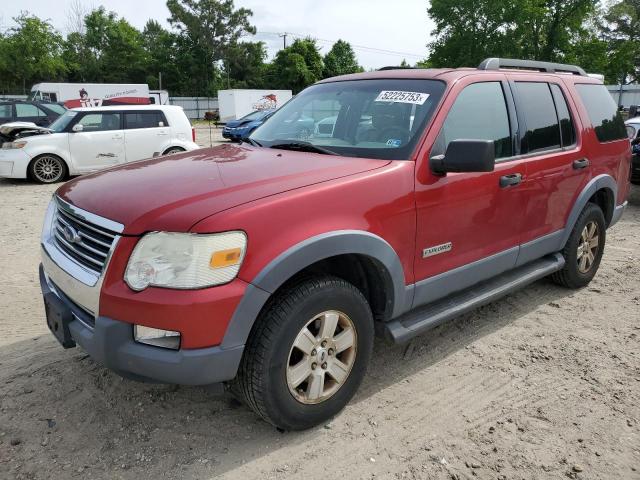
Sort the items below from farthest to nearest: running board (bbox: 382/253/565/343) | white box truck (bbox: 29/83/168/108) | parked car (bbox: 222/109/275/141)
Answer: white box truck (bbox: 29/83/168/108), parked car (bbox: 222/109/275/141), running board (bbox: 382/253/565/343)

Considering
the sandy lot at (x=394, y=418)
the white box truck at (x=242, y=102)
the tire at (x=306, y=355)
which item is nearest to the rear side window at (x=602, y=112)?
the sandy lot at (x=394, y=418)

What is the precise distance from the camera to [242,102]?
3338 centimetres

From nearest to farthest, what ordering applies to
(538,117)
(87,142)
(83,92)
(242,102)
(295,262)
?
(295,262) → (538,117) → (87,142) → (83,92) → (242,102)

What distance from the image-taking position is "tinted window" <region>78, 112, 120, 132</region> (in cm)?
1110

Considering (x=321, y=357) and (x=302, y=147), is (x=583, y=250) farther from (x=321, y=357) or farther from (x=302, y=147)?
(x=321, y=357)

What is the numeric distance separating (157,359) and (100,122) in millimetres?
10269

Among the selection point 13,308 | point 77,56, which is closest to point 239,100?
point 13,308

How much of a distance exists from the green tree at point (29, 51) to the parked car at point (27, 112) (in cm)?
3472

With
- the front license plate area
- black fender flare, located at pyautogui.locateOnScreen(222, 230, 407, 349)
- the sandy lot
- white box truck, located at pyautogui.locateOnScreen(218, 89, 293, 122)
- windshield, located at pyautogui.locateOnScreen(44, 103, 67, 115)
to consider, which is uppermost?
white box truck, located at pyautogui.locateOnScreen(218, 89, 293, 122)

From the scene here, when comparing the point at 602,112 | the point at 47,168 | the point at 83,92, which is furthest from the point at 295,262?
the point at 83,92

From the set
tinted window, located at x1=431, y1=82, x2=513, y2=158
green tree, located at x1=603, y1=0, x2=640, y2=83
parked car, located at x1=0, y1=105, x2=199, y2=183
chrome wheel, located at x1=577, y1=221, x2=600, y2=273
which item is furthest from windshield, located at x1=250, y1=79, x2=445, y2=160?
green tree, located at x1=603, y1=0, x2=640, y2=83

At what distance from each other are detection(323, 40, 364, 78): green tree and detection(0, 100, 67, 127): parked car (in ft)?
158

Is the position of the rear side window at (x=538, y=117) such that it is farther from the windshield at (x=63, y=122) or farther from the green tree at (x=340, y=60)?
the green tree at (x=340, y=60)

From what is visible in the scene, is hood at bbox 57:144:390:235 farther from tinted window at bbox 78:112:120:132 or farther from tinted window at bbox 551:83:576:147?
tinted window at bbox 78:112:120:132
